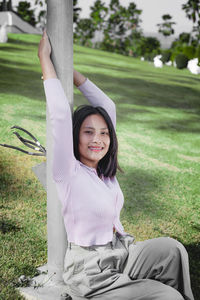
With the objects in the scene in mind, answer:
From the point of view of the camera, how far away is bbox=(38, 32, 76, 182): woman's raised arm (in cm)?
176

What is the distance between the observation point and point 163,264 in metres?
1.85

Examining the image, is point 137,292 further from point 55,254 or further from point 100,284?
point 55,254

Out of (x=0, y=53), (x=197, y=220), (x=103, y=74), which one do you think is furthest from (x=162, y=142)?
(x=0, y=53)

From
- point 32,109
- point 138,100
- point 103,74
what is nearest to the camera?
point 32,109

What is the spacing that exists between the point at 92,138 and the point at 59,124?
251 millimetres

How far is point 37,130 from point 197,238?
326 cm

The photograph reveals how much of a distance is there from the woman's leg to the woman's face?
1.76ft

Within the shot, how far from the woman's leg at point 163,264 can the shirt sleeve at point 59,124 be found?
59 cm

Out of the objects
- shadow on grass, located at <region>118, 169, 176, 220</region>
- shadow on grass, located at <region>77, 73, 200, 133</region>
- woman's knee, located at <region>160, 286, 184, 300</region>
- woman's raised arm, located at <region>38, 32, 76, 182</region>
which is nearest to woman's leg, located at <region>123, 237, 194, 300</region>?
woman's knee, located at <region>160, 286, 184, 300</region>

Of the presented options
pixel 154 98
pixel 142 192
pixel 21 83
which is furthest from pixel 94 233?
pixel 154 98

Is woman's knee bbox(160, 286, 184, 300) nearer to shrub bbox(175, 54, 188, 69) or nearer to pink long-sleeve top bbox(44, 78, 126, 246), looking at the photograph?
pink long-sleeve top bbox(44, 78, 126, 246)

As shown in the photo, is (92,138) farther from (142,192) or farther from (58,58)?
(142,192)

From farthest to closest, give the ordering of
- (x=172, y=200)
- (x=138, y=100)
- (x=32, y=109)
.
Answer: (x=138, y=100), (x=32, y=109), (x=172, y=200)

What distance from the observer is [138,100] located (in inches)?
381
